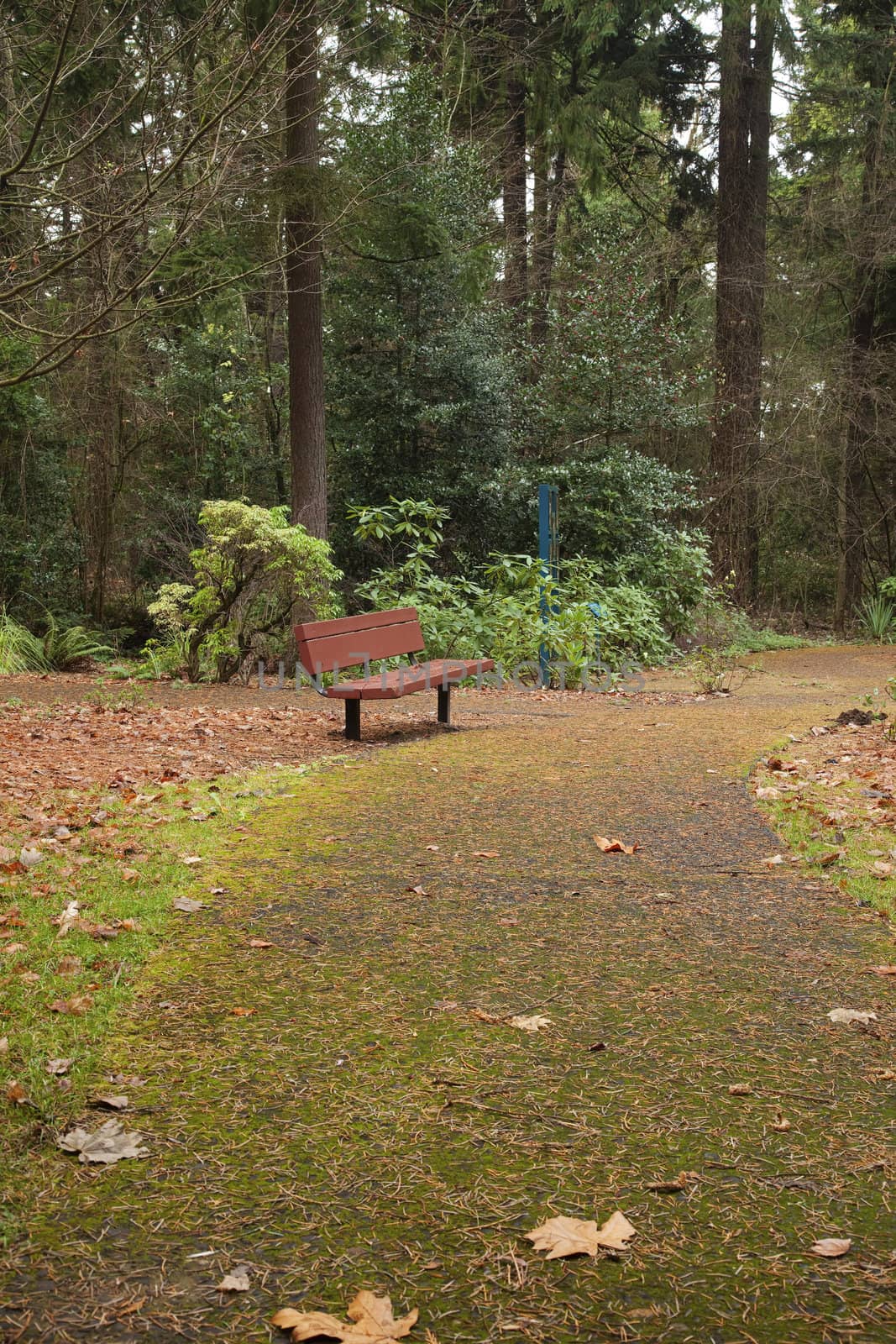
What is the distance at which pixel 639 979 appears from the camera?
3.52 m

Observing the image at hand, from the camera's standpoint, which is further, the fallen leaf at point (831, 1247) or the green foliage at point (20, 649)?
the green foliage at point (20, 649)

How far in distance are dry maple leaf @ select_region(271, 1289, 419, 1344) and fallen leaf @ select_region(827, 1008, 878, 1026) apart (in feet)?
5.88

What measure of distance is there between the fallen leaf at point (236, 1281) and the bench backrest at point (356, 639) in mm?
5269

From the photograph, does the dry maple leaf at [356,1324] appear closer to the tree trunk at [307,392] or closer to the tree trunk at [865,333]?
the tree trunk at [307,392]

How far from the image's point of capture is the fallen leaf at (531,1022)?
10.3ft

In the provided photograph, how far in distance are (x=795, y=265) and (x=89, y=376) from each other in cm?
→ 1158

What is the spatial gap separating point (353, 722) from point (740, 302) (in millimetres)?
12162

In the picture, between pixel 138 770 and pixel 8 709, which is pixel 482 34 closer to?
pixel 8 709

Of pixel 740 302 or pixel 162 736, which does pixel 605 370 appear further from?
pixel 162 736

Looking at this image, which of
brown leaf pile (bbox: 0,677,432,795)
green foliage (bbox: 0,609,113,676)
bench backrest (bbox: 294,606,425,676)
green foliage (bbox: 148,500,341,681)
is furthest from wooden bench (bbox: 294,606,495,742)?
green foliage (bbox: 0,609,113,676)

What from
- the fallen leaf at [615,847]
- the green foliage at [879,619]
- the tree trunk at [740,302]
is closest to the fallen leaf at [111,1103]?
the fallen leaf at [615,847]

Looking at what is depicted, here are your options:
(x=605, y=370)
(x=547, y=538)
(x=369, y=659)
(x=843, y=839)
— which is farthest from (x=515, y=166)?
(x=843, y=839)

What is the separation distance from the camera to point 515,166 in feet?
60.2

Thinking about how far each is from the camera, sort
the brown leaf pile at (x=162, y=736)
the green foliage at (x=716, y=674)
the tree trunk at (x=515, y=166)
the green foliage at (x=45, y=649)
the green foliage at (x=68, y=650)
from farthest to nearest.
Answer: the tree trunk at (x=515, y=166) → the green foliage at (x=68, y=650) → the green foliage at (x=45, y=649) → the green foliage at (x=716, y=674) → the brown leaf pile at (x=162, y=736)
